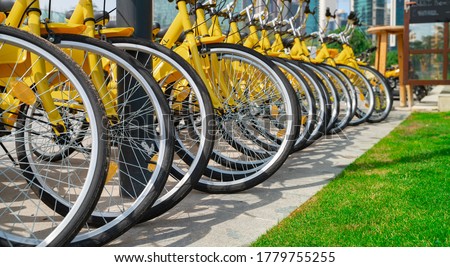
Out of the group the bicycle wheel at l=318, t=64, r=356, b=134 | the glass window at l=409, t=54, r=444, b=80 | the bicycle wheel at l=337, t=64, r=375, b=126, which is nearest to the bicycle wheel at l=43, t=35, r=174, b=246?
the bicycle wheel at l=318, t=64, r=356, b=134

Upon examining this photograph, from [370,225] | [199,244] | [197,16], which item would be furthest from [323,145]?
[199,244]

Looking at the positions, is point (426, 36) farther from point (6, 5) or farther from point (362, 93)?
point (6, 5)

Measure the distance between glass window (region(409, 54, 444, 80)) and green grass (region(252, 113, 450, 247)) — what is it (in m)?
4.41

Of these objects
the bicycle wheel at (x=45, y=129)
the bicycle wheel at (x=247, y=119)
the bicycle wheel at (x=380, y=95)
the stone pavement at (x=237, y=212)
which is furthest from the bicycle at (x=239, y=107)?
the bicycle wheel at (x=380, y=95)

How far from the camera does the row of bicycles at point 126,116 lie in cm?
201

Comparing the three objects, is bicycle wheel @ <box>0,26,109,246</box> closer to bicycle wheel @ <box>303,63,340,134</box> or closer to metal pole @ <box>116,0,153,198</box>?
metal pole @ <box>116,0,153,198</box>

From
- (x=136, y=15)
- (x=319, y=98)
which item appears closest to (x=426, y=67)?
(x=319, y=98)

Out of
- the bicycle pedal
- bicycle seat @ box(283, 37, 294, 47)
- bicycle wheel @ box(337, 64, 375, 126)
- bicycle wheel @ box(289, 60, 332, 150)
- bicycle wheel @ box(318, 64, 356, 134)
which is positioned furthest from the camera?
bicycle wheel @ box(337, 64, 375, 126)

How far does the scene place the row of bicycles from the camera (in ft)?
6.60

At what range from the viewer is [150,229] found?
2430 millimetres

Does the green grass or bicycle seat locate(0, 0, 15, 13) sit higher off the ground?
bicycle seat locate(0, 0, 15, 13)

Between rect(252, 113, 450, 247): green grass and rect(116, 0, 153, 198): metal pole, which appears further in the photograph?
rect(116, 0, 153, 198): metal pole
